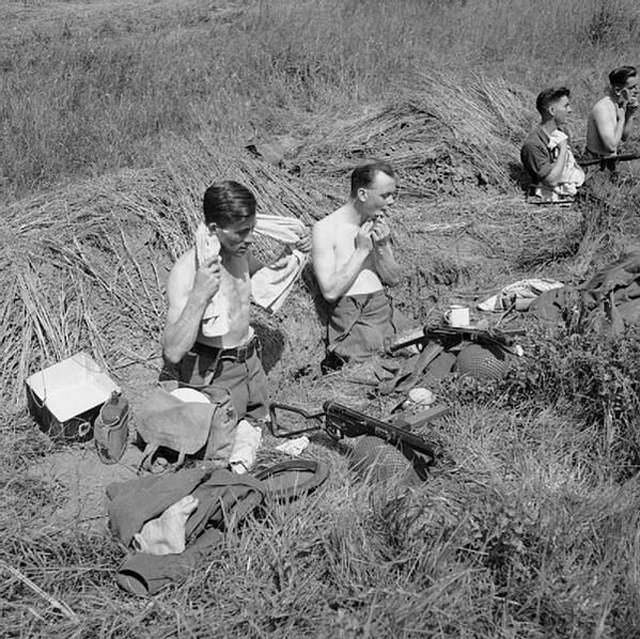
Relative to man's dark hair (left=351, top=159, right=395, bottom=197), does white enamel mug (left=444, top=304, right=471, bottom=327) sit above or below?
below

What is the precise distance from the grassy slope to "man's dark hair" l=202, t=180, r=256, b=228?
1222mm

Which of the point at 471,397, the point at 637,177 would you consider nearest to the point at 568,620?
the point at 471,397

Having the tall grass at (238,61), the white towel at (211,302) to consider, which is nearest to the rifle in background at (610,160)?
the tall grass at (238,61)

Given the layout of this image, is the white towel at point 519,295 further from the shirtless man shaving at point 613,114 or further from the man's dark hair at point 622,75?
the man's dark hair at point 622,75

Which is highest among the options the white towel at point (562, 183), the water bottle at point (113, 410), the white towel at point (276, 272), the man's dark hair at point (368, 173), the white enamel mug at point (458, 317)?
the man's dark hair at point (368, 173)

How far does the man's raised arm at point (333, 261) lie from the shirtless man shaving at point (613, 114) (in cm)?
392

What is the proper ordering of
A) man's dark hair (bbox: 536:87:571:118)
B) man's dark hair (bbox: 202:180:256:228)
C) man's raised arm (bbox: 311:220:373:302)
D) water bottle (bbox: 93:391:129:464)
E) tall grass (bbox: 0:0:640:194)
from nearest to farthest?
water bottle (bbox: 93:391:129:464)
man's dark hair (bbox: 202:180:256:228)
man's raised arm (bbox: 311:220:373:302)
tall grass (bbox: 0:0:640:194)
man's dark hair (bbox: 536:87:571:118)

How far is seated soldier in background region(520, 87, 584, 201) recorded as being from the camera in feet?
25.3

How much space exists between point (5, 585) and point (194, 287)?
1.76 metres

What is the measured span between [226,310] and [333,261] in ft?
3.95

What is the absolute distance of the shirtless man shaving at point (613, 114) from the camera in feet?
26.3

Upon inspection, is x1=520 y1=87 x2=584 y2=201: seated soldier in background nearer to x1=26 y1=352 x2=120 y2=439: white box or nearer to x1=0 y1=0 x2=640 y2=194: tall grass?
x1=0 y1=0 x2=640 y2=194: tall grass

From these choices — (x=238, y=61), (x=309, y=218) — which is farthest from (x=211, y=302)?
(x=238, y=61)

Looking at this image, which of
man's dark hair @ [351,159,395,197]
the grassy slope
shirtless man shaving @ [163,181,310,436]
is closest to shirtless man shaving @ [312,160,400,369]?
man's dark hair @ [351,159,395,197]
